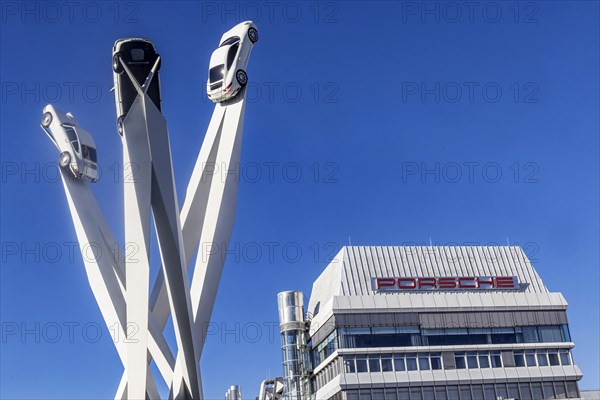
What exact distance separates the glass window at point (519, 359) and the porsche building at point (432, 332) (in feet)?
0.28

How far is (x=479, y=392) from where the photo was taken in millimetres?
61562

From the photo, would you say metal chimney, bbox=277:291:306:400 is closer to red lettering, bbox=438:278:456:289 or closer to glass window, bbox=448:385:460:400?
red lettering, bbox=438:278:456:289

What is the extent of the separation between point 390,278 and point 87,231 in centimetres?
3303

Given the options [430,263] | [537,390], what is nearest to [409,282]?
[430,263]

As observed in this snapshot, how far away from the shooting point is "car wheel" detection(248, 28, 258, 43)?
129ft

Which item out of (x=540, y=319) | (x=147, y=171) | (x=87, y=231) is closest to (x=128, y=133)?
(x=147, y=171)

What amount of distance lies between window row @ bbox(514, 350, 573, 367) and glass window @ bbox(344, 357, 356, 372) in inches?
555

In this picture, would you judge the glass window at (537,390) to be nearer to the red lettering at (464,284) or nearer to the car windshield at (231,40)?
the red lettering at (464,284)

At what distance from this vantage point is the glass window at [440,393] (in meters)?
60.8

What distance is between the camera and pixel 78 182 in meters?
40.9

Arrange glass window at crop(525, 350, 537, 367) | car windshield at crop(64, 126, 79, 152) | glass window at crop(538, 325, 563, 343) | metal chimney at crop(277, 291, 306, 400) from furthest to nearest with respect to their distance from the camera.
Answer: metal chimney at crop(277, 291, 306, 400) → glass window at crop(538, 325, 563, 343) → glass window at crop(525, 350, 537, 367) → car windshield at crop(64, 126, 79, 152)

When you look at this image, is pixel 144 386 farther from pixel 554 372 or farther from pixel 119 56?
pixel 554 372

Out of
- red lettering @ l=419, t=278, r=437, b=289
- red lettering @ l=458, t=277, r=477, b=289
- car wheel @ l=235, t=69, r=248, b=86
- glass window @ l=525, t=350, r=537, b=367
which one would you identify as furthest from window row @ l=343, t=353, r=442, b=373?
car wheel @ l=235, t=69, r=248, b=86

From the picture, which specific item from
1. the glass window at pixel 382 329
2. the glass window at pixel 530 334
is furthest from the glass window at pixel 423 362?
the glass window at pixel 530 334
